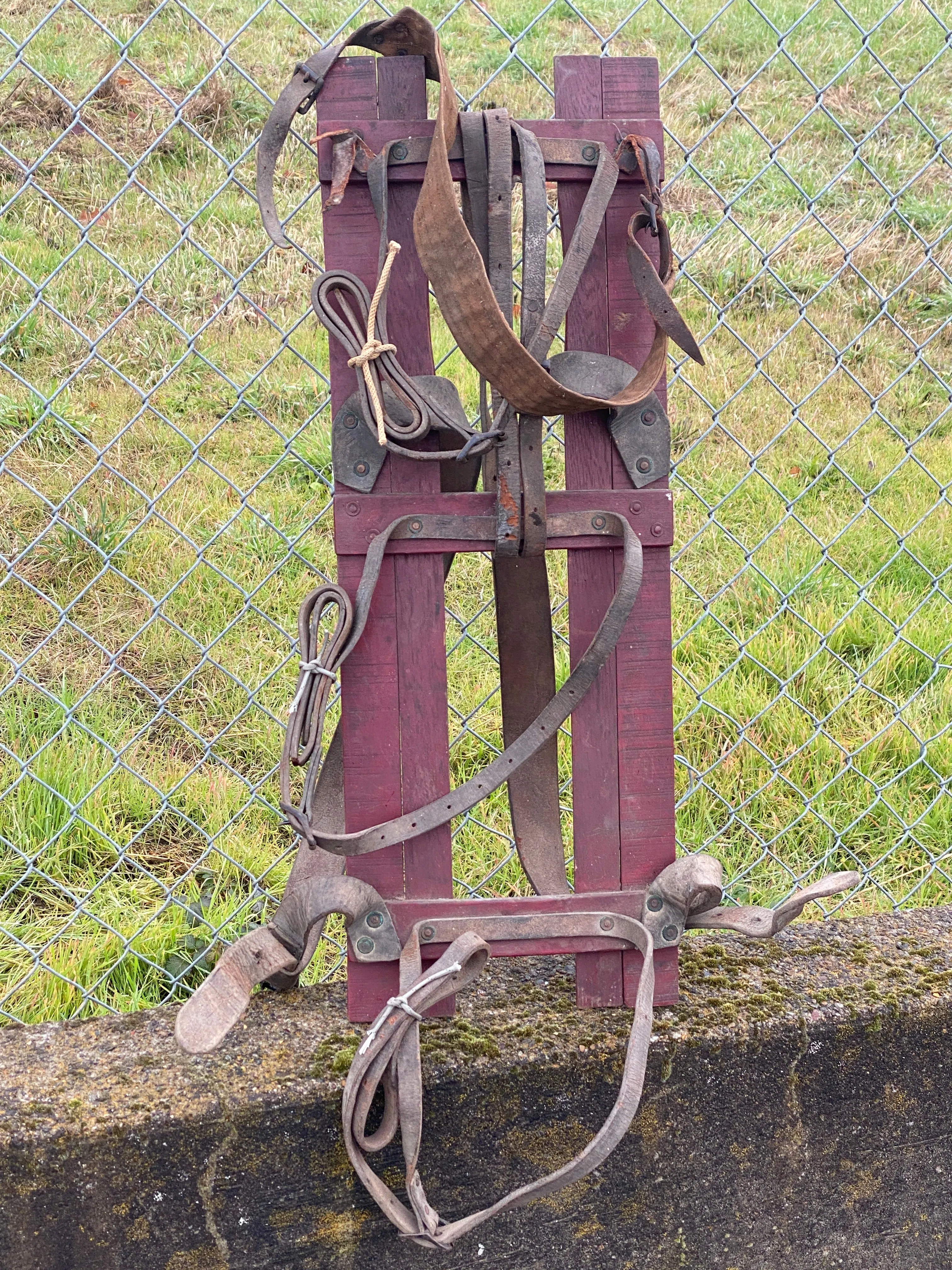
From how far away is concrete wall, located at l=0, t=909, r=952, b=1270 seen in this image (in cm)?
143

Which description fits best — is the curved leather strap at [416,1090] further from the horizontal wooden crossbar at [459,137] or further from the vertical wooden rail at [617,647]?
the horizontal wooden crossbar at [459,137]

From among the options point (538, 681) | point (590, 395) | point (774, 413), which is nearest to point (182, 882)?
point (538, 681)

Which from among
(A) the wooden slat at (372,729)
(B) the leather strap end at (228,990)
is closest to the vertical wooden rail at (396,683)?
(A) the wooden slat at (372,729)

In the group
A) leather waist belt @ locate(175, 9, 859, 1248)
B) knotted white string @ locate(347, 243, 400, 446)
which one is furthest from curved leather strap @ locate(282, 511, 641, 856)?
knotted white string @ locate(347, 243, 400, 446)

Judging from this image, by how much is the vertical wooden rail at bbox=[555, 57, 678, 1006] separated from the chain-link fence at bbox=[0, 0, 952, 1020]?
197 mm

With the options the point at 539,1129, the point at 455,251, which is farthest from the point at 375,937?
the point at 455,251

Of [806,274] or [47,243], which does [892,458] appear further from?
[47,243]

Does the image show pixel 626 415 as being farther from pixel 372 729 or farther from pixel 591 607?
pixel 372 729

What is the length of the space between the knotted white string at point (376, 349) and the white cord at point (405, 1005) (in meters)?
0.62

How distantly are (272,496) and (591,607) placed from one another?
167 centimetres

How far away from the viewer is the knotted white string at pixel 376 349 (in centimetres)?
132

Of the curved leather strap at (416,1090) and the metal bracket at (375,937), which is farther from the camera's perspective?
the metal bracket at (375,937)

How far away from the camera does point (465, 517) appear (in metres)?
1.40

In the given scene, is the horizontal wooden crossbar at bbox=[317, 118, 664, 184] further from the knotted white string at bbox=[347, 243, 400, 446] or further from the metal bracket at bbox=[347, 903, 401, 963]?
the metal bracket at bbox=[347, 903, 401, 963]
